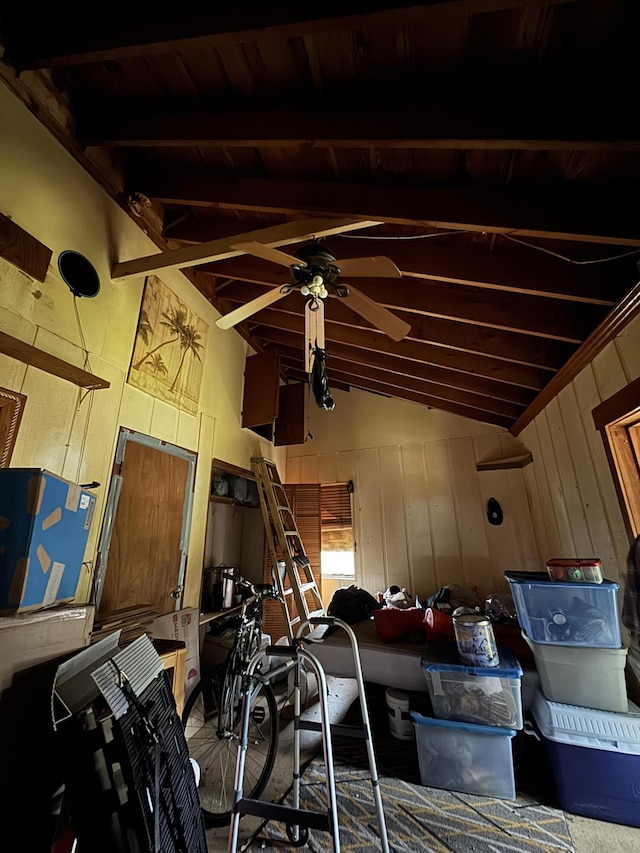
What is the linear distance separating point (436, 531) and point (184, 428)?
123 inches

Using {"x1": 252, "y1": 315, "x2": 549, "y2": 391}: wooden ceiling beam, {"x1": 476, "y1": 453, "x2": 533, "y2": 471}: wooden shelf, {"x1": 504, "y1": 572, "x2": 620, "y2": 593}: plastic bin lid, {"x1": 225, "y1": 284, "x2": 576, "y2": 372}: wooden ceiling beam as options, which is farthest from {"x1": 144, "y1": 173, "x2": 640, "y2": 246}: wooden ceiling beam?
{"x1": 476, "y1": 453, "x2": 533, "y2": 471}: wooden shelf

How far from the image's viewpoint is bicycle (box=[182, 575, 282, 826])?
174 centimetres

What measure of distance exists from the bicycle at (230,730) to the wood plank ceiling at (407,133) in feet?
8.09

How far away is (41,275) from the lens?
1805 mm

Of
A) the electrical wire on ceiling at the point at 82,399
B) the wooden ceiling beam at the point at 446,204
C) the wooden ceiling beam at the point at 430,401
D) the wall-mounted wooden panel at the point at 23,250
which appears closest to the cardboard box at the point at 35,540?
the electrical wire on ceiling at the point at 82,399

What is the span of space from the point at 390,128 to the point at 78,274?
6.44 feet

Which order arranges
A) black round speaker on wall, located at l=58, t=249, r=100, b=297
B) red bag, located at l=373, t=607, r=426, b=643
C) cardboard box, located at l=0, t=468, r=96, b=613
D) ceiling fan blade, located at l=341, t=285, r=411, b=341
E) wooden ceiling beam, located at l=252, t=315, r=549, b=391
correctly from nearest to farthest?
cardboard box, located at l=0, t=468, r=96, b=613 → ceiling fan blade, located at l=341, t=285, r=411, b=341 → black round speaker on wall, located at l=58, t=249, r=100, b=297 → red bag, located at l=373, t=607, r=426, b=643 → wooden ceiling beam, located at l=252, t=315, r=549, b=391

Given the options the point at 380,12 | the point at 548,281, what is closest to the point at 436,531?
the point at 548,281

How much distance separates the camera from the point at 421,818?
5.25 feet

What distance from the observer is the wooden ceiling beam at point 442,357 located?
9.12 feet

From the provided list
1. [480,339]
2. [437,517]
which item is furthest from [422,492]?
[480,339]

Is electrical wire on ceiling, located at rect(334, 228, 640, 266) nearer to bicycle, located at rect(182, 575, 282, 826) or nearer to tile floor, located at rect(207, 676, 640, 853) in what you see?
bicycle, located at rect(182, 575, 282, 826)

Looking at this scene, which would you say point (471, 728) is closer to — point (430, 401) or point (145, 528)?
point (145, 528)

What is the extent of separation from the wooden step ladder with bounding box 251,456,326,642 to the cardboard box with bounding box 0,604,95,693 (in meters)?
2.14
